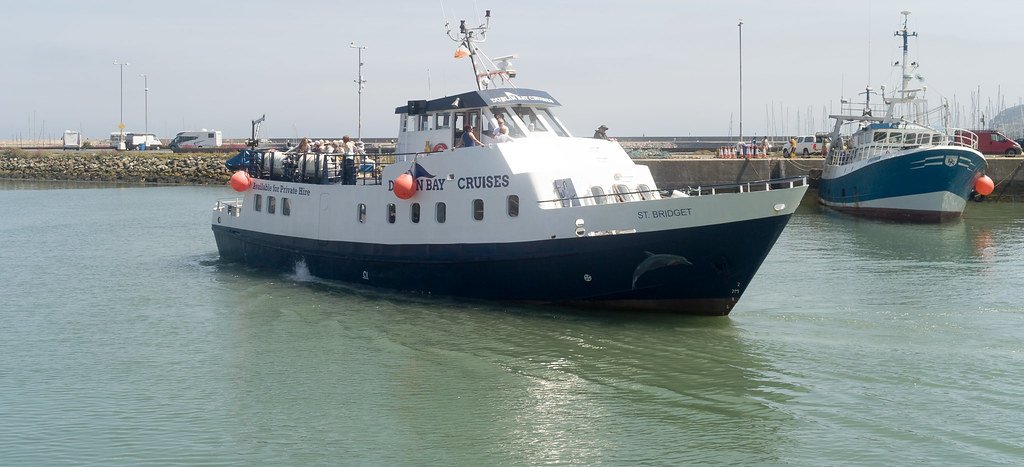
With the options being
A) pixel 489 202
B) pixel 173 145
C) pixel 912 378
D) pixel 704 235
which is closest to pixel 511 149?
pixel 489 202

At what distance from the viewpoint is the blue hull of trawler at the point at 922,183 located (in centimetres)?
3997

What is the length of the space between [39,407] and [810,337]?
12.7 metres

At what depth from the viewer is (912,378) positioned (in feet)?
50.7

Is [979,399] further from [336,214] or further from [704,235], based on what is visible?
[336,214]

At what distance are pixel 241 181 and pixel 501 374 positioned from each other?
1292 cm

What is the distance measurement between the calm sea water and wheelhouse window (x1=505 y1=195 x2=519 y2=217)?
6.53 ft

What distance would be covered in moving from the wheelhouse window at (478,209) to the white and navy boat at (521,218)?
4 cm

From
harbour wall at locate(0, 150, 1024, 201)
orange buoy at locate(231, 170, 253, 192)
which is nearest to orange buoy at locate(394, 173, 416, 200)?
orange buoy at locate(231, 170, 253, 192)

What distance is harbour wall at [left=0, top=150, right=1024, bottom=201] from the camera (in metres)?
52.1

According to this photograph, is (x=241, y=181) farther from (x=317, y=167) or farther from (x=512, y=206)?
(x=512, y=206)

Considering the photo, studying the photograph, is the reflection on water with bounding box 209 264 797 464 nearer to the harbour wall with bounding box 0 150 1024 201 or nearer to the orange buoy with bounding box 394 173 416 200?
the orange buoy with bounding box 394 173 416 200

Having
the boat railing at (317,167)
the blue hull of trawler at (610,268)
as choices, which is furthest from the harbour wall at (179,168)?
the blue hull of trawler at (610,268)

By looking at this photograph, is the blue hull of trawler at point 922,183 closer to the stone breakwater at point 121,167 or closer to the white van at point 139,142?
the stone breakwater at point 121,167

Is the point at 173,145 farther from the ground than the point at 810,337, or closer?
farther from the ground
